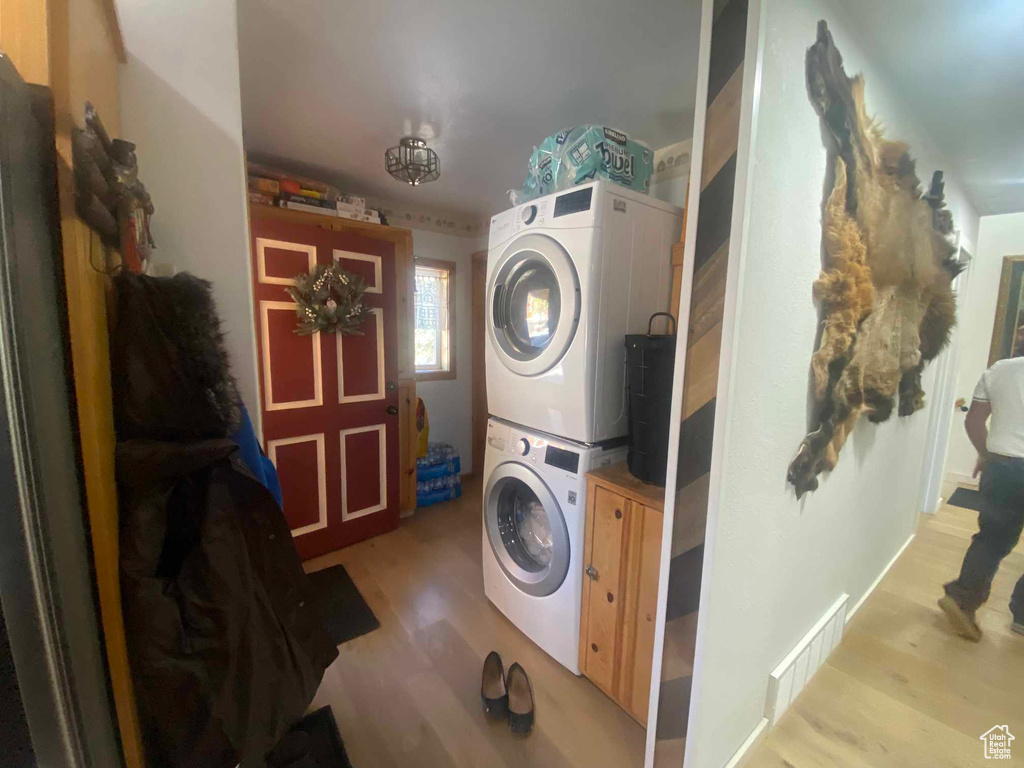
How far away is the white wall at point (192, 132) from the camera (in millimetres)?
830

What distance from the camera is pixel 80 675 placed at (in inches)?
21.1

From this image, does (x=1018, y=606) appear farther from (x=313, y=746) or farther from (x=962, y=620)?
(x=313, y=746)

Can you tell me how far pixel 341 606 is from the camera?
6.11ft

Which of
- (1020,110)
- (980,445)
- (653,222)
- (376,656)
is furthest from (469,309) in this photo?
(980,445)

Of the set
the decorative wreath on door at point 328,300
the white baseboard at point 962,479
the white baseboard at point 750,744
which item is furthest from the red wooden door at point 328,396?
the white baseboard at point 962,479

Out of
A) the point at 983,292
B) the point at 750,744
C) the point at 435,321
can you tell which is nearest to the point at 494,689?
the point at 750,744

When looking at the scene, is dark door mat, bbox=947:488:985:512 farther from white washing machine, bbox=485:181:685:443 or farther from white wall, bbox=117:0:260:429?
white wall, bbox=117:0:260:429

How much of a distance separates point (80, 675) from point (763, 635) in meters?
1.48

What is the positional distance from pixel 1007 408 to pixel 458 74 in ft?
9.14

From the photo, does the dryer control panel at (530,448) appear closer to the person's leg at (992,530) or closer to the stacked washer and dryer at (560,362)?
the stacked washer and dryer at (560,362)

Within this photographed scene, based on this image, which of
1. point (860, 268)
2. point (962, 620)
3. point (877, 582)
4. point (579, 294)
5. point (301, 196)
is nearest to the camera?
point (860, 268)

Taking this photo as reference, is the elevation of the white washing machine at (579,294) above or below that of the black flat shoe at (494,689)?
above

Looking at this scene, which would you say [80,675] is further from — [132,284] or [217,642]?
[132,284]

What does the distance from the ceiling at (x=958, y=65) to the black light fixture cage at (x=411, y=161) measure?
147cm
